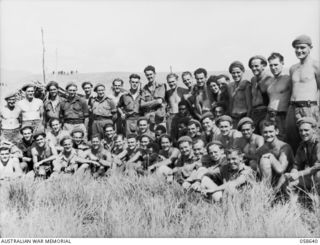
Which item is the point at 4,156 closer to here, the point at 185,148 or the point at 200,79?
the point at 185,148

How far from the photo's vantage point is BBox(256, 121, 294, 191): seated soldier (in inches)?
237

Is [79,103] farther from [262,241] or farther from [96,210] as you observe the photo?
[262,241]

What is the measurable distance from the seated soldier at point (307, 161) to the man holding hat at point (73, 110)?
421 centimetres

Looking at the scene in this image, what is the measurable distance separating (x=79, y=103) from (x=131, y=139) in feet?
5.27

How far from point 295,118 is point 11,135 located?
499 centimetres

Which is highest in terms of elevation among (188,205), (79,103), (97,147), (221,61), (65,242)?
(221,61)

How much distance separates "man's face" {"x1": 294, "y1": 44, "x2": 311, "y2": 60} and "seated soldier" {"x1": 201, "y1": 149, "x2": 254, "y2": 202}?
1.62 metres

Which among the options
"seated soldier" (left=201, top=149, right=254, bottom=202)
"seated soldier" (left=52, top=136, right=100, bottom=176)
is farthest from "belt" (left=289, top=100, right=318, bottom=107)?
"seated soldier" (left=52, top=136, right=100, bottom=176)

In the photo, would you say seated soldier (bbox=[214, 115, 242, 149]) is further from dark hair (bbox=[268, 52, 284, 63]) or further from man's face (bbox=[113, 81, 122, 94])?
man's face (bbox=[113, 81, 122, 94])

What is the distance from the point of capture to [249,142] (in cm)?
679

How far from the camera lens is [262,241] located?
17.9 ft

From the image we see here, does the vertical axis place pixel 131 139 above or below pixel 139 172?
above

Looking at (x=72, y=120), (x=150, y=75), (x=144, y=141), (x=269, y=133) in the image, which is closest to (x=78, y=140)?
(x=72, y=120)

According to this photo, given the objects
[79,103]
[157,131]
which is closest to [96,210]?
[157,131]
